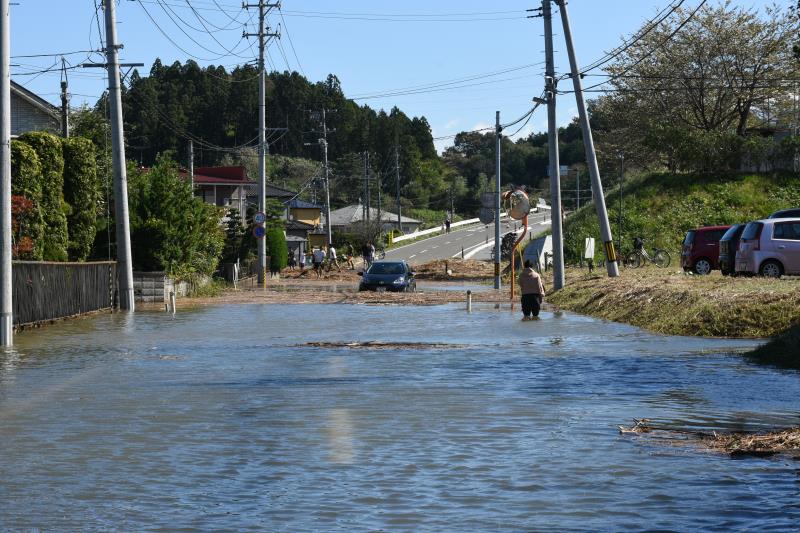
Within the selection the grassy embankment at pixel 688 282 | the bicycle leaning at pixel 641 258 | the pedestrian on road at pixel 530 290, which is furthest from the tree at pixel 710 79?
the pedestrian on road at pixel 530 290

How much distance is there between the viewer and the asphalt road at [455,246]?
88.8m

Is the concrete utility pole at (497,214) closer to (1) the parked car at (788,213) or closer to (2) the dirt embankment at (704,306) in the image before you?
(1) the parked car at (788,213)

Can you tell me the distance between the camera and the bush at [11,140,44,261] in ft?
95.8

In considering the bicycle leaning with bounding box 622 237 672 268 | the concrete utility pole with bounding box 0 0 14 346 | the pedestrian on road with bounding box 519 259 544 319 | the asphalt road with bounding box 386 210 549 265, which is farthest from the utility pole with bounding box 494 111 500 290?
the asphalt road with bounding box 386 210 549 265

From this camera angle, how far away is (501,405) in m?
14.1

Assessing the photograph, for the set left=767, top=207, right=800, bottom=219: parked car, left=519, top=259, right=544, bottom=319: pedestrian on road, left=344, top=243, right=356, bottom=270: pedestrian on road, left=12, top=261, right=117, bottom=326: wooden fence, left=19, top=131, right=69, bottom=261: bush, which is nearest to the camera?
left=12, top=261, right=117, bottom=326: wooden fence

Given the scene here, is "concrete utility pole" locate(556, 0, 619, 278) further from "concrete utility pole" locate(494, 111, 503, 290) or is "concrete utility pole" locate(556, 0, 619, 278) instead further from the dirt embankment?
"concrete utility pole" locate(494, 111, 503, 290)

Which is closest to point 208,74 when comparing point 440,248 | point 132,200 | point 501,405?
point 440,248

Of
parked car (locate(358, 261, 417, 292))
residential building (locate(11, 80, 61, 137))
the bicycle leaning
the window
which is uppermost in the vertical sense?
residential building (locate(11, 80, 61, 137))

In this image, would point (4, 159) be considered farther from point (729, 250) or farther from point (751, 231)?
point (729, 250)

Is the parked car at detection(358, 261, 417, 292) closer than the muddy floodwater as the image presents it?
No

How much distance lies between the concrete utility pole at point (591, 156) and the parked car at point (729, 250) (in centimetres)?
412

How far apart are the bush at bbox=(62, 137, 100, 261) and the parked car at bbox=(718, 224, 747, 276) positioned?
57.4ft

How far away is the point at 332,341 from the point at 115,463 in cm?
1322
